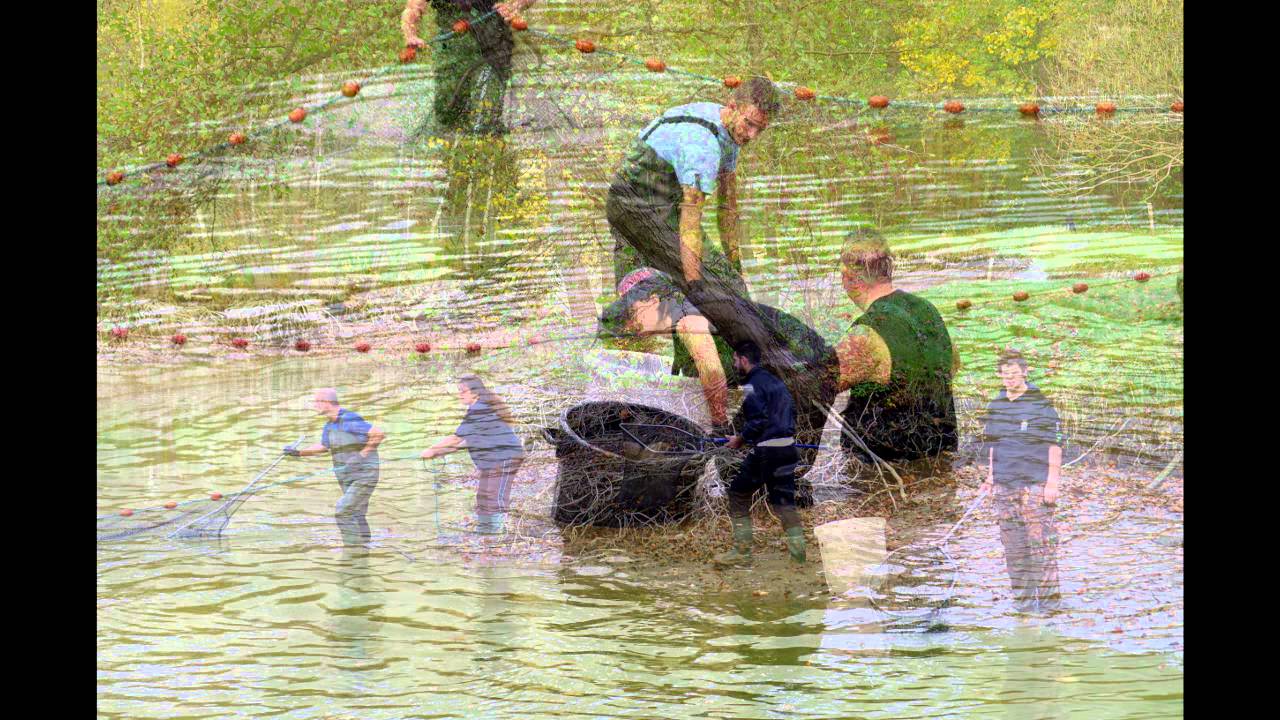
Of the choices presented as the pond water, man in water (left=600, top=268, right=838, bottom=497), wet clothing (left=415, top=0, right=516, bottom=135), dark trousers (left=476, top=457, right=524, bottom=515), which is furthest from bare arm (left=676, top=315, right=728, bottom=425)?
→ wet clothing (left=415, top=0, right=516, bottom=135)

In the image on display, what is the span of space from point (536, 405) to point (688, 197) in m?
1.69

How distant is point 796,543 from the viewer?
562 cm

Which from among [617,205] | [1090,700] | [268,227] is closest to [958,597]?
[1090,700]

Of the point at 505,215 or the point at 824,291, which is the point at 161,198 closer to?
the point at 505,215

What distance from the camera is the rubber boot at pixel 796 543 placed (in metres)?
5.55

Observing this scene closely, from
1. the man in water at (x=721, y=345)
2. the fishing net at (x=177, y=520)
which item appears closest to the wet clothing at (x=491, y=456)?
the fishing net at (x=177, y=520)

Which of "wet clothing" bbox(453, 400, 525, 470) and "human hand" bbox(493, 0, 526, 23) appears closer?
"human hand" bbox(493, 0, 526, 23)

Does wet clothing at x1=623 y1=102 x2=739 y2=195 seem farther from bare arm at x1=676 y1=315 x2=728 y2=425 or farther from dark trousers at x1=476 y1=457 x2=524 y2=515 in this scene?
dark trousers at x1=476 y1=457 x2=524 y2=515

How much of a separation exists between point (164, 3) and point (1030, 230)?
24.8 ft

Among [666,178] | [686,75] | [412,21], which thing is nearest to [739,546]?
[666,178]

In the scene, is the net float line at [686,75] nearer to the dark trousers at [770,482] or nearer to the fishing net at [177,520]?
the fishing net at [177,520]

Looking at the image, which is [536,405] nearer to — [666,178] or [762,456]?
[762,456]

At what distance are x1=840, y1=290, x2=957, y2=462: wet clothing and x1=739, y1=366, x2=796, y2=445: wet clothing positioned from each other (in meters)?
0.52

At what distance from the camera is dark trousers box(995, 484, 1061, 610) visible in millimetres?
5062
